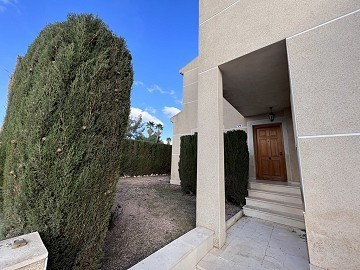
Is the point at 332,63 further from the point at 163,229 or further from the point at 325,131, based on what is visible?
the point at 163,229

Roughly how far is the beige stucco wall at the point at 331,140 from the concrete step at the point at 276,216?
205cm

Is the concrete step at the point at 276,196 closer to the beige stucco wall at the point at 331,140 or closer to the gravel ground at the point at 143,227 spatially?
the gravel ground at the point at 143,227

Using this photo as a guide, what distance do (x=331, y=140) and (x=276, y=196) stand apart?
3142 millimetres

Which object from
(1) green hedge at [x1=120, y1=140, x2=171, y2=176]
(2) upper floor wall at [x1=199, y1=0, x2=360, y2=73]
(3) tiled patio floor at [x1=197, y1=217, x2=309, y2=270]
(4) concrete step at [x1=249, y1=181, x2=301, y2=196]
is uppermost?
(2) upper floor wall at [x1=199, y1=0, x2=360, y2=73]

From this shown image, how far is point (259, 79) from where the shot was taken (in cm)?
367

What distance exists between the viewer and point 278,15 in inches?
101

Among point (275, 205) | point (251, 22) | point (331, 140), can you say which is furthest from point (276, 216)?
point (251, 22)

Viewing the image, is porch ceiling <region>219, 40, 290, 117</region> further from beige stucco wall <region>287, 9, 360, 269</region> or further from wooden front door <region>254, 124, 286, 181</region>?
wooden front door <region>254, 124, 286, 181</region>

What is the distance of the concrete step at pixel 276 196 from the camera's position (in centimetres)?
412

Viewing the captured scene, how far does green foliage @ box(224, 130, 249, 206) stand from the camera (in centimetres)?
472

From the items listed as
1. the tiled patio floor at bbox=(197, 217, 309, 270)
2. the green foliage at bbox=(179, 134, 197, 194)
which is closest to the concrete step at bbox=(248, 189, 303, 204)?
the tiled patio floor at bbox=(197, 217, 309, 270)

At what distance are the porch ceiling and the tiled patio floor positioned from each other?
3.49 metres

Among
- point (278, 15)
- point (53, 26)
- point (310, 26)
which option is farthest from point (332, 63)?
point (53, 26)

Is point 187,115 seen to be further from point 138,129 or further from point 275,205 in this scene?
point 138,129
